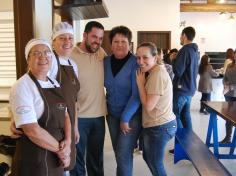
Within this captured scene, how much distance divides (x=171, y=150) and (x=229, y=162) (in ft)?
2.50

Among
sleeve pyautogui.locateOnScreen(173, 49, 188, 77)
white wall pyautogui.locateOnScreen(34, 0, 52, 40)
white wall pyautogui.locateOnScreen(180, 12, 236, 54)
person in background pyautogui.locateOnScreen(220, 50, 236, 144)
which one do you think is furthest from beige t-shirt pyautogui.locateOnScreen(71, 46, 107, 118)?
white wall pyautogui.locateOnScreen(180, 12, 236, 54)

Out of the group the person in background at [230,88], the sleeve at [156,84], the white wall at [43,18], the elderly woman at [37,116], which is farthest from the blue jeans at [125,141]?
the person in background at [230,88]

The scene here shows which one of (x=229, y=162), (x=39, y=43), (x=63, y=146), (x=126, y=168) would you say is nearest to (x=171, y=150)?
(x=229, y=162)

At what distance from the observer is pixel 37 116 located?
1562mm

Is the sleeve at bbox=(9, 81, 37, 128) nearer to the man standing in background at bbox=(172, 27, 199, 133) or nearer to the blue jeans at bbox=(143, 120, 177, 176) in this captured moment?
the blue jeans at bbox=(143, 120, 177, 176)

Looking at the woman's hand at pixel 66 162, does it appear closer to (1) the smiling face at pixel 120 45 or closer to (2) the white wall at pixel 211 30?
(1) the smiling face at pixel 120 45

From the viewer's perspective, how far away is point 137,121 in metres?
2.33

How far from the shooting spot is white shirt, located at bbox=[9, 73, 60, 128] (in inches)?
58.5

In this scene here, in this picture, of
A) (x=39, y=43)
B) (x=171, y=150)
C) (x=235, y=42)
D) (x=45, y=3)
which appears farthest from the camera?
(x=235, y=42)

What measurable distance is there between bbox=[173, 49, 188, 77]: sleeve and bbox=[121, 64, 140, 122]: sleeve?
5.39 ft

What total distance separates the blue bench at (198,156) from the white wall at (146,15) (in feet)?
18.5

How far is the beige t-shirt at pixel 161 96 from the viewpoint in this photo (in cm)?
219

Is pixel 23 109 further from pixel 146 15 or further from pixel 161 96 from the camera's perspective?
pixel 146 15

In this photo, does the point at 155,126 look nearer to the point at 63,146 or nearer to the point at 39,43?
the point at 63,146
